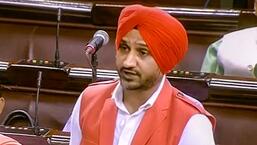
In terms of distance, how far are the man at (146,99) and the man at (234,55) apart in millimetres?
640

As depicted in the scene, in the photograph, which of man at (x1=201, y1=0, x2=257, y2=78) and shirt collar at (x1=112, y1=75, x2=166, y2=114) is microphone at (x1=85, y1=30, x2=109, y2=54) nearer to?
shirt collar at (x1=112, y1=75, x2=166, y2=114)

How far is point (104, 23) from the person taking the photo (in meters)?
1.95

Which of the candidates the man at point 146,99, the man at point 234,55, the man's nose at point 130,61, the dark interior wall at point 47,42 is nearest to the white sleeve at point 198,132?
the man at point 146,99

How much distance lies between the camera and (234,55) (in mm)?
1729

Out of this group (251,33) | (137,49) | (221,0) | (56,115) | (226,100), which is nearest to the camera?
(137,49)

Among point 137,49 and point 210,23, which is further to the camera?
point 210,23

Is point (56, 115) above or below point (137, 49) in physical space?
below

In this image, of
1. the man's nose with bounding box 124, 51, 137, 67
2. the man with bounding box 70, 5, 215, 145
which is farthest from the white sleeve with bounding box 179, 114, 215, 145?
the man's nose with bounding box 124, 51, 137, 67

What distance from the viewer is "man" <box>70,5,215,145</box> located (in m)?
0.99

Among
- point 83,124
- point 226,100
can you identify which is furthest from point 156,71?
point 226,100

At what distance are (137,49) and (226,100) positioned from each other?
557 mm

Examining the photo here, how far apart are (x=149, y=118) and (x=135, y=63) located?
0.32 ft

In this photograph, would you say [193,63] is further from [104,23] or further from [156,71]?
[156,71]

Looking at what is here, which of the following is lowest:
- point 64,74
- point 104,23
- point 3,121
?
point 3,121
